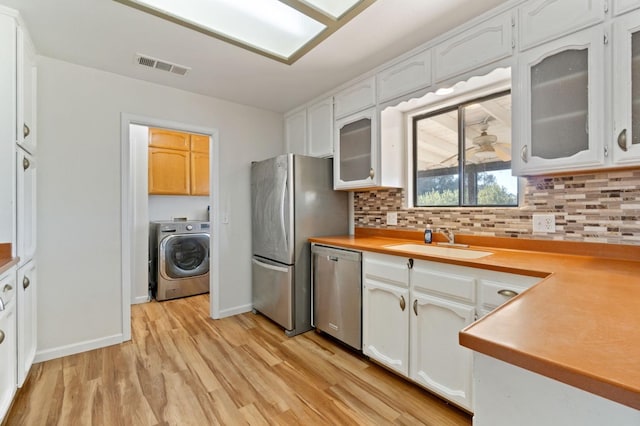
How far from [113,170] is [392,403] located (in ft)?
8.77

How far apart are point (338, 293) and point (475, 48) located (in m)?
1.88

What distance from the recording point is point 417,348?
5.77ft

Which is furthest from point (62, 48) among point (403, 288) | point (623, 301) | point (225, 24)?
point (623, 301)

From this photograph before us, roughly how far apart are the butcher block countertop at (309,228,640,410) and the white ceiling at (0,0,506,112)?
59.0 inches

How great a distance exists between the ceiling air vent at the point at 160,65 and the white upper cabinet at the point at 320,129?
1211mm

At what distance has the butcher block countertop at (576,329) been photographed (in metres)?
0.47

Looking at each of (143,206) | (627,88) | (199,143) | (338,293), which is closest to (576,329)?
(627,88)

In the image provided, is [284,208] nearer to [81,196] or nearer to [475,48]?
[81,196]

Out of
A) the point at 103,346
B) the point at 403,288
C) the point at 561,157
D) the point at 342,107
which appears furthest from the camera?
the point at 342,107

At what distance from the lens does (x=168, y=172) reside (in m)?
3.78

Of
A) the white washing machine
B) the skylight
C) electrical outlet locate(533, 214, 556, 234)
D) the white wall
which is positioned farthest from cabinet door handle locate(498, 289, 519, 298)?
the white washing machine

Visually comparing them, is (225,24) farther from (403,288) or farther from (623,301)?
(623,301)

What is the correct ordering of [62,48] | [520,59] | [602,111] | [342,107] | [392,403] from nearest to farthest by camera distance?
[602,111], [520,59], [392,403], [62,48], [342,107]

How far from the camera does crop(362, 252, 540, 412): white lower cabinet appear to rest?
148 centimetres
